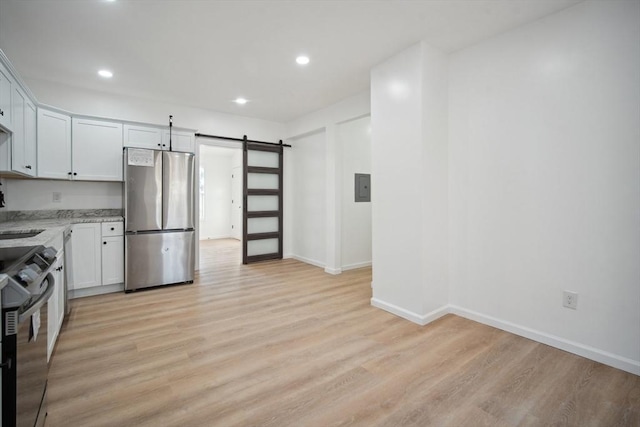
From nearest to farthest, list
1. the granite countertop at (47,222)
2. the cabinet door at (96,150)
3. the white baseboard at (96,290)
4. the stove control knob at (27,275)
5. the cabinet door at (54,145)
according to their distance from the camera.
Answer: the stove control knob at (27,275) → the granite countertop at (47,222) → the cabinet door at (54,145) → the white baseboard at (96,290) → the cabinet door at (96,150)

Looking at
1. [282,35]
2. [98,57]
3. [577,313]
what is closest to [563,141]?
[577,313]

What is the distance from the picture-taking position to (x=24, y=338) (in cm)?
119

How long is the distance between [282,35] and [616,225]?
305 cm

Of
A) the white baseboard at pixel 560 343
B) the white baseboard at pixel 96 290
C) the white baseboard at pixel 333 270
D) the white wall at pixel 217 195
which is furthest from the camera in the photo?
the white wall at pixel 217 195

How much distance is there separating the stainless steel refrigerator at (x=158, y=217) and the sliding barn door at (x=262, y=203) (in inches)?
53.6

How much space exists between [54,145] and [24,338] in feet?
11.0

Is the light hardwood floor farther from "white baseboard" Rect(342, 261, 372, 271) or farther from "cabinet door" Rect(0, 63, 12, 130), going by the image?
"cabinet door" Rect(0, 63, 12, 130)

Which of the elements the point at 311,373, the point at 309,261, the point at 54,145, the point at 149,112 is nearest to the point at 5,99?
the point at 54,145

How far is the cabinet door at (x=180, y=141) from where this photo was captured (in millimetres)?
4441

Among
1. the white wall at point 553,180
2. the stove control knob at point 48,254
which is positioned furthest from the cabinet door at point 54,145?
the white wall at point 553,180

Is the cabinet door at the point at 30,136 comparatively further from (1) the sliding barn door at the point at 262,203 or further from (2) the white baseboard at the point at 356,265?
(2) the white baseboard at the point at 356,265

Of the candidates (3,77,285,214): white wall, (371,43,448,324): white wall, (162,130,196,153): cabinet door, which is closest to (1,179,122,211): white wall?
(3,77,285,214): white wall

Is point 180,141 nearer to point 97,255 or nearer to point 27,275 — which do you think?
point 97,255

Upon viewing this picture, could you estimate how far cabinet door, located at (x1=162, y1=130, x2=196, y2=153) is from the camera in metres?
4.44
